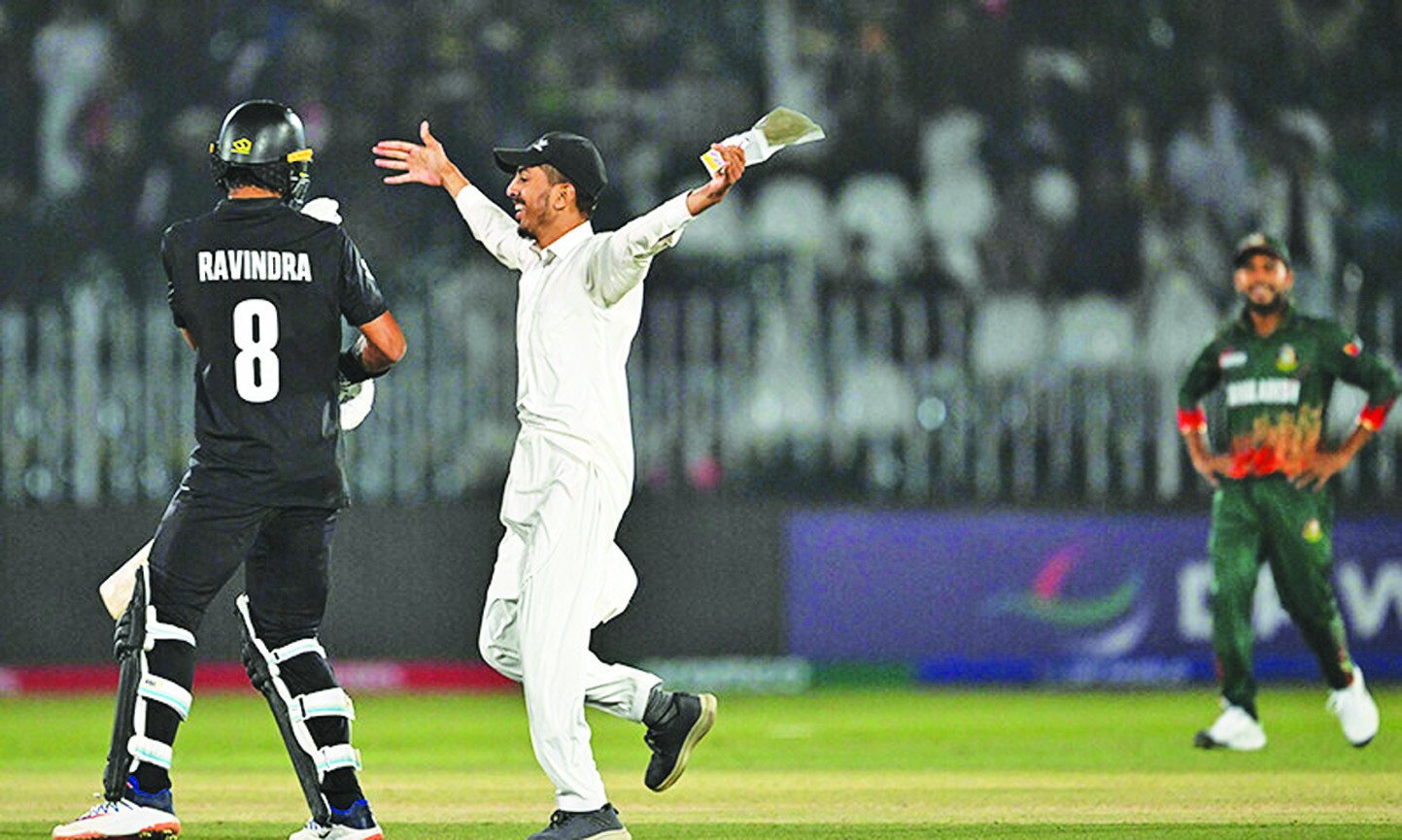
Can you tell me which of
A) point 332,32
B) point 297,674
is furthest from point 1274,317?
point 332,32

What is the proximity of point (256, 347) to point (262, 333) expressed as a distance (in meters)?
0.04

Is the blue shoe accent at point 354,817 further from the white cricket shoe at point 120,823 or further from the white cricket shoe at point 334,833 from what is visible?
the white cricket shoe at point 120,823

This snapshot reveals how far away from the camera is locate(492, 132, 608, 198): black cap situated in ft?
22.6

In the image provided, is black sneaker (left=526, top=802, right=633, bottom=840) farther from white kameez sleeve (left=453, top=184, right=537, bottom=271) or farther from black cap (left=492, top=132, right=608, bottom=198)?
black cap (left=492, top=132, right=608, bottom=198)

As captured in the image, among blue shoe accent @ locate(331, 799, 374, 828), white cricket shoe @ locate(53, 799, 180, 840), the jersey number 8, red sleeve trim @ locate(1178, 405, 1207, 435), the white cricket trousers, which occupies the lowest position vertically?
blue shoe accent @ locate(331, 799, 374, 828)

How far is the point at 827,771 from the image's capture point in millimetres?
9602

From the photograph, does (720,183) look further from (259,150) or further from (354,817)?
(354,817)

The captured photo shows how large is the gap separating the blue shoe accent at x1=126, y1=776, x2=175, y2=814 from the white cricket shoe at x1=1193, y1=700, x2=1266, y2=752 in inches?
212

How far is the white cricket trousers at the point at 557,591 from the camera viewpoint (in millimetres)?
6539

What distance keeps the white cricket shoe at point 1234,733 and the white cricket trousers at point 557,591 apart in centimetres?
433

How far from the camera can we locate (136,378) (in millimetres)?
15586

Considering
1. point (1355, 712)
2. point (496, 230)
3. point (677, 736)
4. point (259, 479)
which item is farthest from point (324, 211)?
point (1355, 712)

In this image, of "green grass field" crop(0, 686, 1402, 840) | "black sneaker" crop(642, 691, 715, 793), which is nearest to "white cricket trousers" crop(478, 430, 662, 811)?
"black sneaker" crop(642, 691, 715, 793)

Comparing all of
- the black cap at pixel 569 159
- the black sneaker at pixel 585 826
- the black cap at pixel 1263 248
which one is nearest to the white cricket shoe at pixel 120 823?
the black sneaker at pixel 585 826
